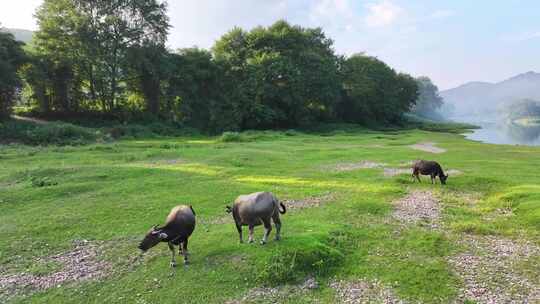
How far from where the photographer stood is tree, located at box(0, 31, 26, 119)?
4830cm

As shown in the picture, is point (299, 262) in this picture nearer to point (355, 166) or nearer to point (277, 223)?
point (277, 223)

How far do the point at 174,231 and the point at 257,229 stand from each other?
442 centimetres

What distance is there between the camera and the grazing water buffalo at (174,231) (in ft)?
37.3

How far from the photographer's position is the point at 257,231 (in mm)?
15086

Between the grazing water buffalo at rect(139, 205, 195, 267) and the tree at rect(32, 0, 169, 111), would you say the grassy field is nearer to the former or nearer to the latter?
the grazing water buffalo at rect(139, 205, 195, 267)

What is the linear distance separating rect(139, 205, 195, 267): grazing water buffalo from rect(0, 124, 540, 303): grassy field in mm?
932

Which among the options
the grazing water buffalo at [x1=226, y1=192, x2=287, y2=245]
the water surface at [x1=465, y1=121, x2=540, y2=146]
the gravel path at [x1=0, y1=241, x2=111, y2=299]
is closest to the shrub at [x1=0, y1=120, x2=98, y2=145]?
the gravel path at [x1=0, y1=241, x2=111, y2=299]

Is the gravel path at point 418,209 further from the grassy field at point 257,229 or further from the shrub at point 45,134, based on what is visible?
the shrub at point 45,134

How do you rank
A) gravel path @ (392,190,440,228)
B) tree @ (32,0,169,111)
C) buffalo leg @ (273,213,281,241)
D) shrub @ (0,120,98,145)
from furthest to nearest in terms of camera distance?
tree @ (32,0,169,111) → shrub @ (0,120,98,145) → gravel path @ (392,190,440,228) → buffalo leg @ (273,213,281,241)

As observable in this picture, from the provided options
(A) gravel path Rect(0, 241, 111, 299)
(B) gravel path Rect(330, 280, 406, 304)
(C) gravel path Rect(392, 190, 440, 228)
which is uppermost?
(C) gravel path Rect(392, 190, 440, 228)

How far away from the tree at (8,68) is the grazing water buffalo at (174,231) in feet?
162

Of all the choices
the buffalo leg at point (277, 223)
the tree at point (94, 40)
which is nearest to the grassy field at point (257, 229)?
the buffalo leg at point (277, 223)

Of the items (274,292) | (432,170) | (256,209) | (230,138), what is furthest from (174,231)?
(230,138)

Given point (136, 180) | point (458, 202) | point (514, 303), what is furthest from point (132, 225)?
point (458, 202)
